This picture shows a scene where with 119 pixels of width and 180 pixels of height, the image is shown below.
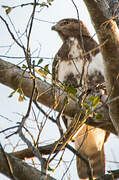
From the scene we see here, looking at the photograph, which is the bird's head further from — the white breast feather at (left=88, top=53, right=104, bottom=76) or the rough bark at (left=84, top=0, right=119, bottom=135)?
the rough bark at (left=84, top=0, right=119, bottom=135)

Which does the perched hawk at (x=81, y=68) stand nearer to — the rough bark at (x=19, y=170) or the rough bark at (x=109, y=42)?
the rough bark at (x=109, y=42)

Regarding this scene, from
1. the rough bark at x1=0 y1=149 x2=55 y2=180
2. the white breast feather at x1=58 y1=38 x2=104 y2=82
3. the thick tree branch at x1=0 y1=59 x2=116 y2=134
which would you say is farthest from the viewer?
the white breast feather at x1=58 y1=38 x2=104 y2=82

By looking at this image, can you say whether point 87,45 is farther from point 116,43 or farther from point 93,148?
point 116,43

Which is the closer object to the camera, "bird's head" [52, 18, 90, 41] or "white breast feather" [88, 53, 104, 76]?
"white breast feather" [88, 53, 104, 76]

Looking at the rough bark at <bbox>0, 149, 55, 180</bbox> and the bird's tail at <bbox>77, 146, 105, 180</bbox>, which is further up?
the rough bark at <bbox>0, 149, 55, 180</bbox>

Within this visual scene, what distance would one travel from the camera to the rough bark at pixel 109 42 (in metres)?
2.98

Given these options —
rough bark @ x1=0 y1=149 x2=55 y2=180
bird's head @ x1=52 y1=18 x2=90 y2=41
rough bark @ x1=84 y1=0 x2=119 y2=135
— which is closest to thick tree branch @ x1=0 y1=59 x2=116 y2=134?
rough bark @ x1=84 y1=0 x2=119 y2=135

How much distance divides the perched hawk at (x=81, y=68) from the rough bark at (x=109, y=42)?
6.08ft

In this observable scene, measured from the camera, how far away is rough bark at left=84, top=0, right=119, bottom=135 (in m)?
2.98

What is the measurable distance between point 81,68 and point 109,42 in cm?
Result: 232

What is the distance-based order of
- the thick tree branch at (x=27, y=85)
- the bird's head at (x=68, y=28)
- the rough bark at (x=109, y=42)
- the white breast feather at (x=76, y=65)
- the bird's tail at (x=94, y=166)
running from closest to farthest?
the rough bark at (x=109, y=42) → the thick tree branch at (x=27, y=85) → the white breast feather at (x=76, y=65) → the bird's tail at (x=94, y=166) → the bird's head at (x=68, y=28)

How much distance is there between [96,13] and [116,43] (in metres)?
0.31

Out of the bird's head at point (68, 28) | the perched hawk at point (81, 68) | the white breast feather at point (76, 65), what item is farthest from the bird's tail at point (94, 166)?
the bird's head at point (68, 28)

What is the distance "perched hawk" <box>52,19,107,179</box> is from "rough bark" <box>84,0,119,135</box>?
73.0 inches
